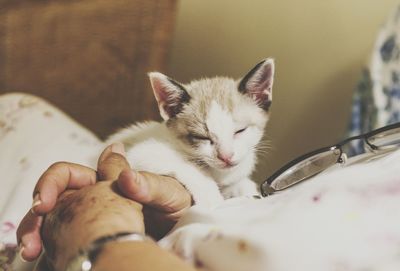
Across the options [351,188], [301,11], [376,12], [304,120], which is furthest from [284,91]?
[351,188]

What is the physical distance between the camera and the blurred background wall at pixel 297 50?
→ 150 centimetres

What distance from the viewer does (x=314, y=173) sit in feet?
2.26

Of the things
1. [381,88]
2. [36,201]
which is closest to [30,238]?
[36,201]

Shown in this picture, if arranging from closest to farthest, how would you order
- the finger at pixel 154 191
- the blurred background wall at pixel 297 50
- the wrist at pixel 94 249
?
the wrist at pixel 94 249
the finger at pixel 154 191
the blurred background wall at pixel 297 50

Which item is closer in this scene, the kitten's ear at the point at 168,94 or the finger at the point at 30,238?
the finger at the point at 30,238

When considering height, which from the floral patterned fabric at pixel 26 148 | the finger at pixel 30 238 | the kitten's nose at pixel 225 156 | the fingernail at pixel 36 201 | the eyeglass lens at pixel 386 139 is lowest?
the floral patterned fabric at pixel 26 148

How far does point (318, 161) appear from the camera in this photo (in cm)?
72

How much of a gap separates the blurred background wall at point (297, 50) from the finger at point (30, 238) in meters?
1.03

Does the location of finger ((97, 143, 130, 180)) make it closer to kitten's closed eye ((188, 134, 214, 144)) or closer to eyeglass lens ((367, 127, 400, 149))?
kitten's closed eye ((188, 134, 214, 144))

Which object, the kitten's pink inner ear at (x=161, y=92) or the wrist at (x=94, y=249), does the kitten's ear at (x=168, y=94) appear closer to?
the kitten's pink inner ear at (x=161, y=92)

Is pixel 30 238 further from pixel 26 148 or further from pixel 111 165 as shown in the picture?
pixel 26 148

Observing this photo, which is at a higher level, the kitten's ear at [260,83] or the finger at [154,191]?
the kitten's ear at [260,83]

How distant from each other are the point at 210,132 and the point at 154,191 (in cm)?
31

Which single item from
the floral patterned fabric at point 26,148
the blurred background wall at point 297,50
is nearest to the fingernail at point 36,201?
the floral patterned fabric at point 26,148
